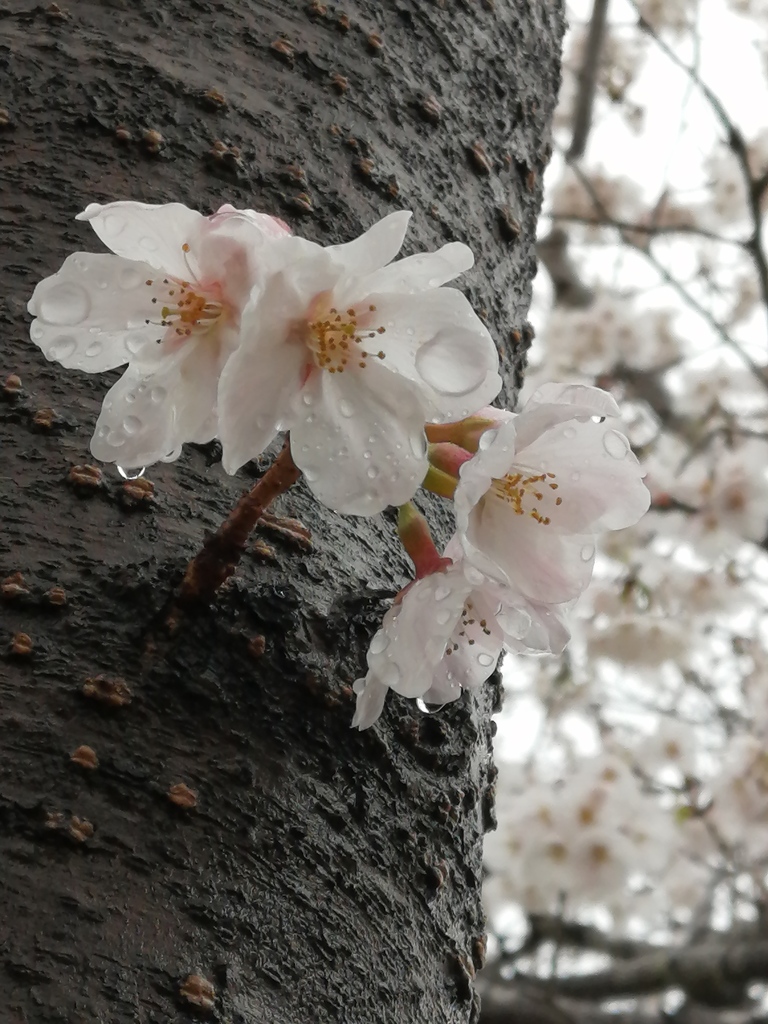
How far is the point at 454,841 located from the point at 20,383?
0.43 m

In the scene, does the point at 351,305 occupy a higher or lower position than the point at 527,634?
higher

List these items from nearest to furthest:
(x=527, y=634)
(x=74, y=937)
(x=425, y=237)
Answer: (x=74, y=937) → (x=527, y=634) → (x=425, y=237)

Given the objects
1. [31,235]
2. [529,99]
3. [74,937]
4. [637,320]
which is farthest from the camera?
[637,320]

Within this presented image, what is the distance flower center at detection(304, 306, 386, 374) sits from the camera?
1.89 ft

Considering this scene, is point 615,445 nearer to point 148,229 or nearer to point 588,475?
point 588,475

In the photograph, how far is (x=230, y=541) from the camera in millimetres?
586

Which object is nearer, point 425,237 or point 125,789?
point 125,789

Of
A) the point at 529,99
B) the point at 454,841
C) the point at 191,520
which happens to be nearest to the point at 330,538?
the point at 191,520

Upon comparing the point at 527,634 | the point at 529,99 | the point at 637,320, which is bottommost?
the point at 527,634

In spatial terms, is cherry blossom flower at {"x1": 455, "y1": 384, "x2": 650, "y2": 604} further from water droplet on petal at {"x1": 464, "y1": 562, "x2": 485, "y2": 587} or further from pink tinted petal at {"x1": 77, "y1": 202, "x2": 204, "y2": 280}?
pink tinted petal at {"x1": 77, "y1": 202, "x2": 204, "y2": 280}

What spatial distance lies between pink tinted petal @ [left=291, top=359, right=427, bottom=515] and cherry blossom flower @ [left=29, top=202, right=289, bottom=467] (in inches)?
3.2

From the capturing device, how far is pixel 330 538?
72cm

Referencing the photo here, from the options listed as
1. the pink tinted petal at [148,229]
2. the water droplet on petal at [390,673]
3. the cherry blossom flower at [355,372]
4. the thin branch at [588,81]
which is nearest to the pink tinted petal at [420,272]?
the cherry blossom flower at [355,372]

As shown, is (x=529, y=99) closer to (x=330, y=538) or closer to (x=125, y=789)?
(x=330, y=538)
